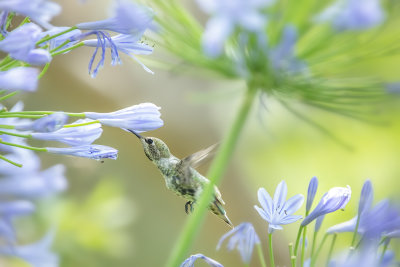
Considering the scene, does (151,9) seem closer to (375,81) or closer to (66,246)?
(375,81)

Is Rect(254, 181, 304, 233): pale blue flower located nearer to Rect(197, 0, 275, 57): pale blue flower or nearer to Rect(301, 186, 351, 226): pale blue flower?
Rect(301, 186, 351, 226): pale blue flower

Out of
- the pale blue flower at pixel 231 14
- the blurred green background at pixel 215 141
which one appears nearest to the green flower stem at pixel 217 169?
the pale blue flower at pixel 231 14

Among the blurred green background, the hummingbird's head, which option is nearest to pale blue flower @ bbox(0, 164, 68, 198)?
the hummingbird's head

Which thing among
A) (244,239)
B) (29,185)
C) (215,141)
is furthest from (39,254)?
(215,141)

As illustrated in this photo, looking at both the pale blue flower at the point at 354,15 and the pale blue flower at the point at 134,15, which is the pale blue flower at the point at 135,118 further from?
the pale blue flower at the point at 354,15

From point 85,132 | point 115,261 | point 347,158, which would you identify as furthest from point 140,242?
point 85,132

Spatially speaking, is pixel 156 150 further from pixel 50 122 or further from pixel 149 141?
pixel 50 122
